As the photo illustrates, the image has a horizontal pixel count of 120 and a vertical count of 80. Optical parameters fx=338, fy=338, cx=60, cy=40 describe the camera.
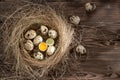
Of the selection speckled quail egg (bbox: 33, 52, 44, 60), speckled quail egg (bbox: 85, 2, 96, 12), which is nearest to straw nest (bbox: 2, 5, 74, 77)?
speckled quail egg (bbox: 33, 52, 44, 60)

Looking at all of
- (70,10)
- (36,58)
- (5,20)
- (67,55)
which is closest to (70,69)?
(67,55)

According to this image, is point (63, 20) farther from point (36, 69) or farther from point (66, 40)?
point (36, 69)

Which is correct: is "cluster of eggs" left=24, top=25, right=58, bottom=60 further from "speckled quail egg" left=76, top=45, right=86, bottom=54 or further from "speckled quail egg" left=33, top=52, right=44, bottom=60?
"speckled quail egg" left=76, top=45, right=86, bottom=54

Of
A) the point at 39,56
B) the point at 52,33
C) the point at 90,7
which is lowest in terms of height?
the point at 39,56

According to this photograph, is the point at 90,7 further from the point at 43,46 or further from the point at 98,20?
the point at 43,46

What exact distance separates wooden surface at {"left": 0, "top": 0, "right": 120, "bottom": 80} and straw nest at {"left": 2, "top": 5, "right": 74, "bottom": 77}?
2.1 inches

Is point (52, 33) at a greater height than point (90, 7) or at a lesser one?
lesser

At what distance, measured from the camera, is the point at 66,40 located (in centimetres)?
157

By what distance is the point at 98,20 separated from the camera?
1618 mm

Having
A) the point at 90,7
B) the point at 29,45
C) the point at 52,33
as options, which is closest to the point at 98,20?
the point at 90,7

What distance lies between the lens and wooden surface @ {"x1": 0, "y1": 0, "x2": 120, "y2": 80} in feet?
5.24

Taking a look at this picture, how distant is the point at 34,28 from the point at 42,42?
0.08m

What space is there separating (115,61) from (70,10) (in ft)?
1.06

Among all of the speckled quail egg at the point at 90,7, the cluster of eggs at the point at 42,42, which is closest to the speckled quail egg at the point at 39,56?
the cluster of eggs at the point at 42,42
